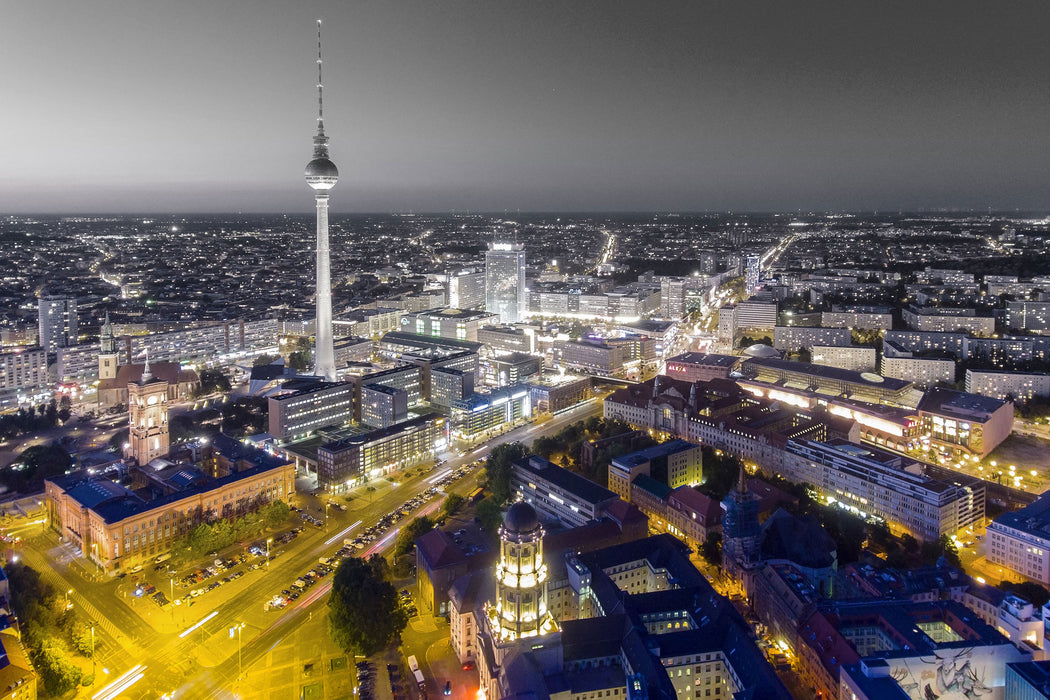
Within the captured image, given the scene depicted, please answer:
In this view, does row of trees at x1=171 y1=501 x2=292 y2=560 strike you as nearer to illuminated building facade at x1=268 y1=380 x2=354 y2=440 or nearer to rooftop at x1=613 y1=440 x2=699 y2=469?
illuminated building facade at x1=268 y1=380 x2=354 y2=440

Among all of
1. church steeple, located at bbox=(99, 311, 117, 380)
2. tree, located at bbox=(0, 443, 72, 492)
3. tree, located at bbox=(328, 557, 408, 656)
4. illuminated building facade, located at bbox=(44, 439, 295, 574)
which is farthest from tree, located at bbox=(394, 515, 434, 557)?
church steeple, located at bbox=(99, 311, 117, 380)

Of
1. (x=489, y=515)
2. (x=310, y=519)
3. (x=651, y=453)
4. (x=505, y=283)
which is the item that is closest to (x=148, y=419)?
(x=310, y=519)

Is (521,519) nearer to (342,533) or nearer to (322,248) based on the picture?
(342,533)

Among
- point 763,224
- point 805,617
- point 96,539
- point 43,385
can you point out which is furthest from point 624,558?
point 763,224

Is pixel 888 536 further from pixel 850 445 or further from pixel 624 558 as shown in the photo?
pixel 624 558

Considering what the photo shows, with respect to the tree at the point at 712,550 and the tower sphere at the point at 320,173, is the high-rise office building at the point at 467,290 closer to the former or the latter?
the tower sphere at the point at 320,173

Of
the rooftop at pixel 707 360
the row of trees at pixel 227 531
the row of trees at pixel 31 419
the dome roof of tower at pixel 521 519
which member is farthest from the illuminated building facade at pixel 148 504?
the rooftop at pixel 707 360
